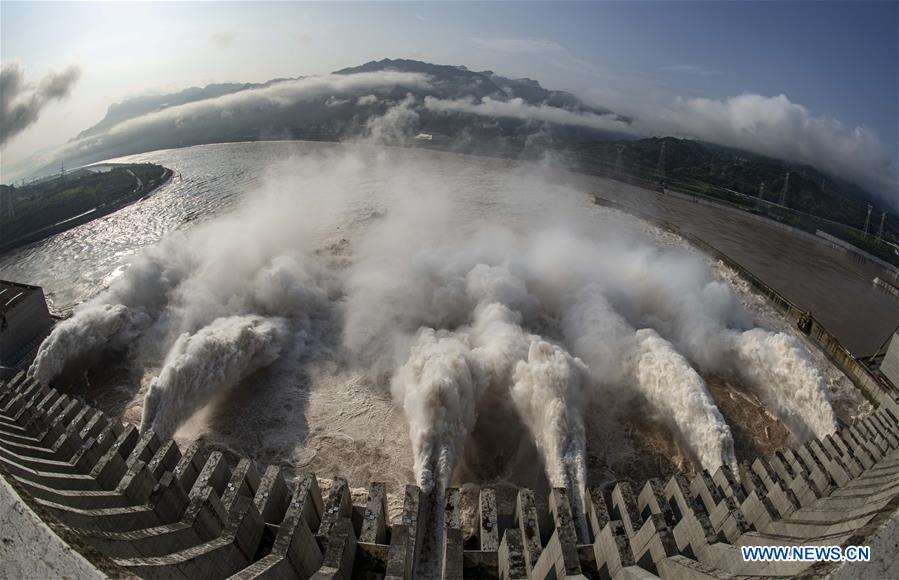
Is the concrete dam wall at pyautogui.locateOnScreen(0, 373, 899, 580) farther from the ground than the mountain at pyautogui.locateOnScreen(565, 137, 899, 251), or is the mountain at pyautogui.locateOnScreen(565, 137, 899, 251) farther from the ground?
the mountain at pyautogui.locateOnScreen(565, 137, 899, 251)

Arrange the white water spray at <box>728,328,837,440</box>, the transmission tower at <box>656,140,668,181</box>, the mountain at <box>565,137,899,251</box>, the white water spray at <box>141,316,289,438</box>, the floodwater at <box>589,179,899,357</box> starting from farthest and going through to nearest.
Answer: the transmission tower at <box>656,140,668,181</box> → the mountain at <box>565,137,899,251</box> → the floodwater at <box>589,179,899,357</box> → the white water spray at <box>728,328,837,440</box> → the white water spray at <box>141,316,289,438</box>

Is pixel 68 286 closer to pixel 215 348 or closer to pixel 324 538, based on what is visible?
pixel 215 348

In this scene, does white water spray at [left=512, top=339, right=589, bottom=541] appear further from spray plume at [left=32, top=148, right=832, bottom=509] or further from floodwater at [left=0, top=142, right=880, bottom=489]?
floodwater at [left=0, top=142, right=880, bottom=489]

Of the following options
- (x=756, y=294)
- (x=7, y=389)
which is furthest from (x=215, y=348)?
(x=756, y=294)

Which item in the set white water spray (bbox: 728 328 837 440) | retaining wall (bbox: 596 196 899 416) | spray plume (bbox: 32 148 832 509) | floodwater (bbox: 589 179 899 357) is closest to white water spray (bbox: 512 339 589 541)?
spray plume (bbox: 32 148 832 509)

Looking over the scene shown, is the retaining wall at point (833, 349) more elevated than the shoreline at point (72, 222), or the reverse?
the retaining wall at point (833, 349)

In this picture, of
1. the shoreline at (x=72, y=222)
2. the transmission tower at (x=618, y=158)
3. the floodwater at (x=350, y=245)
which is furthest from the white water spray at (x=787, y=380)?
the transmission tower at (x=618, y=158)

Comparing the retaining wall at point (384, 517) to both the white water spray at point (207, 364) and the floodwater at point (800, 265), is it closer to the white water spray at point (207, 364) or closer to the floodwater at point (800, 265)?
the white water spray at point (207, 364)

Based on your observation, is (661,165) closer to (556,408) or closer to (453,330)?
(453,330)
